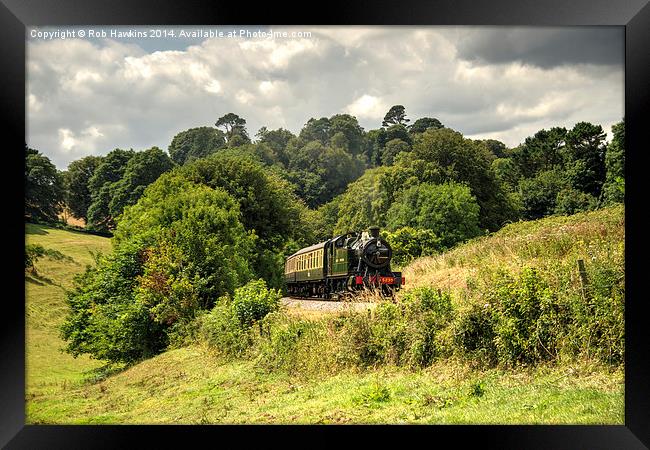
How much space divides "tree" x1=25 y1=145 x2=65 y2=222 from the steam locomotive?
7576 millimetres

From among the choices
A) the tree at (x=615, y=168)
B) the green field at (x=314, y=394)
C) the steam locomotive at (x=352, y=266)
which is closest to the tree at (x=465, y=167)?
the steam locomotive at (x=352, y=266)

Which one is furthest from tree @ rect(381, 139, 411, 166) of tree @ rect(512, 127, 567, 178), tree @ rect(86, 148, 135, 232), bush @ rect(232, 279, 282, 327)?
tree @ rect(86, 148, 135, 232)

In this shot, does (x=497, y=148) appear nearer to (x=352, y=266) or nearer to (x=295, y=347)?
(x=352, y=266)

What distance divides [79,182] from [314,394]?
22.4 feet

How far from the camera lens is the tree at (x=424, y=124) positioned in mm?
19797

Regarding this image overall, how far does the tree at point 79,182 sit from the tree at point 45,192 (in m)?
0.30

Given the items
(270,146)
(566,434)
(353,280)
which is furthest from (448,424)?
(270,146)

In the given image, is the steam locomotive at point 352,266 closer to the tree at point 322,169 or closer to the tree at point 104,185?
the tree at point 322,169

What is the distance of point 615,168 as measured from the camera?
14242 mm

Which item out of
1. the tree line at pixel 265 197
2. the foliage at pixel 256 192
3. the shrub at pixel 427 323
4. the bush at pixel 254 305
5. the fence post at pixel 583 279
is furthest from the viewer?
the foliage at pixel 256 192

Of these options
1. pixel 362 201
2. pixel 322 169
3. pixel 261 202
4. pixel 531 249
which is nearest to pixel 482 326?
pixel 531 249

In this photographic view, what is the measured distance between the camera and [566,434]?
7.63 metres
